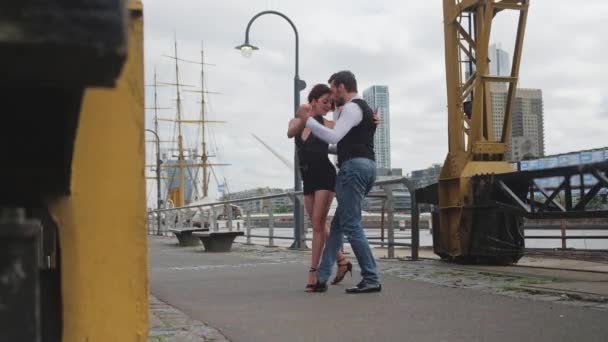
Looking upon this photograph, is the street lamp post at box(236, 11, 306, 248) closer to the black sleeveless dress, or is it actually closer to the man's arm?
the black sleeveless dress

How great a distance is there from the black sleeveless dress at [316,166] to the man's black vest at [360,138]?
46cm

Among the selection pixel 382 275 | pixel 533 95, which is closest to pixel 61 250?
Result: pixel 382 275

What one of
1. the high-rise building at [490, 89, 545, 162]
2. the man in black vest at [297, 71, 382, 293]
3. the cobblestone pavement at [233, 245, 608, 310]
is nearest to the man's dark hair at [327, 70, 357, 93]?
the man in black vest at [297, 71, 382, 293]

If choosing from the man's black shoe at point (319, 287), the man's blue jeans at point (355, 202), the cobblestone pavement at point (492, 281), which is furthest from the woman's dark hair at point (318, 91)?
the cobblestone pavement at point (492, 281)

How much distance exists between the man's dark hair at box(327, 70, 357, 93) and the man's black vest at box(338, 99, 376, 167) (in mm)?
214

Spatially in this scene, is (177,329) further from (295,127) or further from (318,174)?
(318,174)

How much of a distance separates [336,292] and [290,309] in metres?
1.03

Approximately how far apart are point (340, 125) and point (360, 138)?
29 cm

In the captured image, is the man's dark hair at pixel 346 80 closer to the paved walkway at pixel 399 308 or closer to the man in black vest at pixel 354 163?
the man in black vest at pixel 354 163

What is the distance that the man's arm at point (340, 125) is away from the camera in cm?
518

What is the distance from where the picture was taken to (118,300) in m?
1.54

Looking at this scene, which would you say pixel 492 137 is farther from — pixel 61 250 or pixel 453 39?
pixel 61 250

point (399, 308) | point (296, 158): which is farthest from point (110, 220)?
point (296, 158)

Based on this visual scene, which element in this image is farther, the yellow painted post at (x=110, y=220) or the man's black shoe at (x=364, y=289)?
the man's black shoe at (x=364, y=289)
